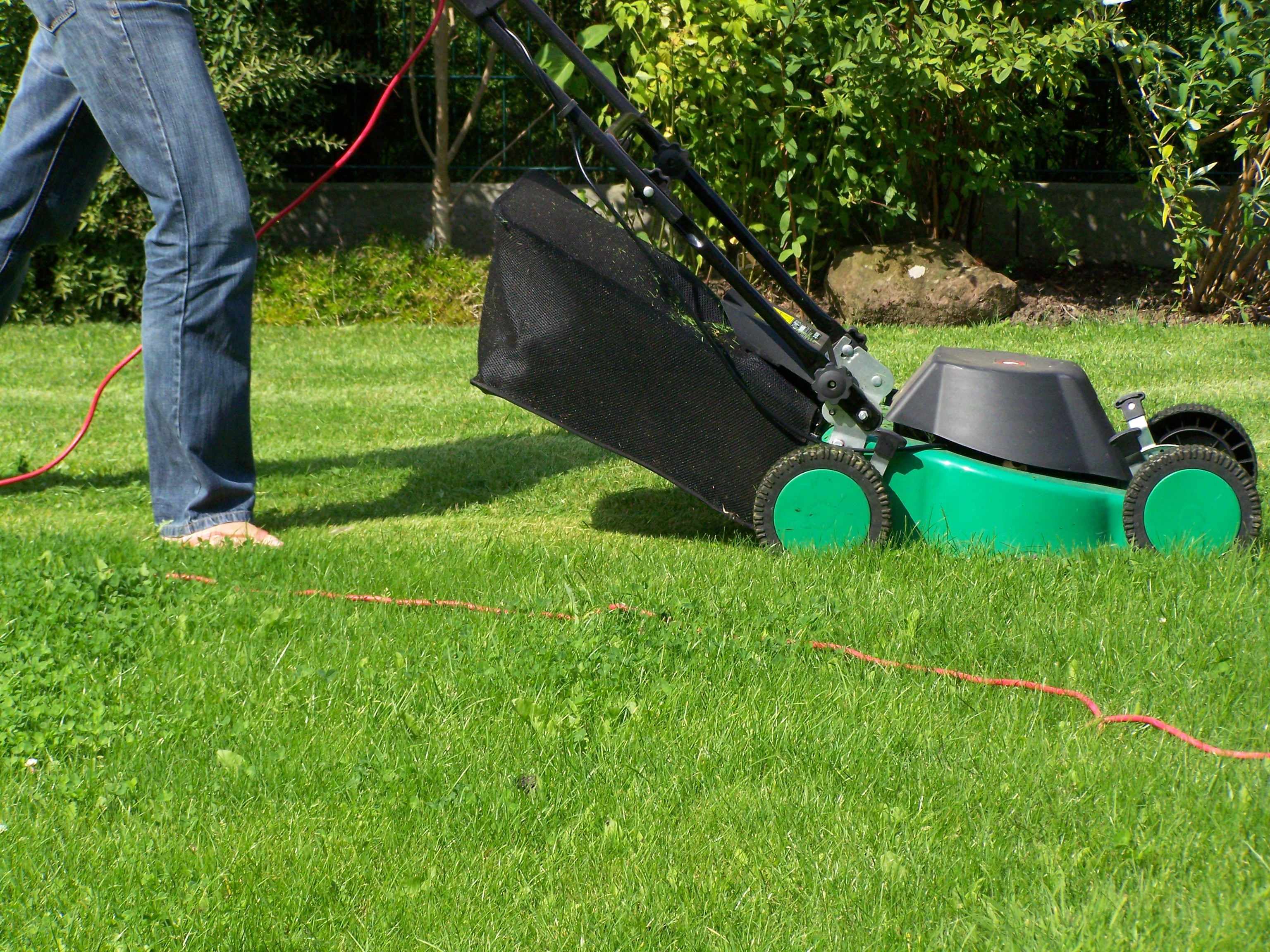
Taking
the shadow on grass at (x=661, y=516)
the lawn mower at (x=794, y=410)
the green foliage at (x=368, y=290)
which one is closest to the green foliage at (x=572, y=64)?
the green foliage at (x=368, y=290)

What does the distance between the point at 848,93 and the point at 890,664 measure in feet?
17.5

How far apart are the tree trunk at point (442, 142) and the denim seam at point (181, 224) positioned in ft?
19.0

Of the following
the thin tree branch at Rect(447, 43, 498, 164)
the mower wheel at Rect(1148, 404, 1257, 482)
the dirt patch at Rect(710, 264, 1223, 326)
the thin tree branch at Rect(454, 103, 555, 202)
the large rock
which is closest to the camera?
the mower wheel at Rect(1148, 404, 1257, 482)

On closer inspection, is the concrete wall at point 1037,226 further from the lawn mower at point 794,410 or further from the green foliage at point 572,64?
the lawn mower at point 794,410

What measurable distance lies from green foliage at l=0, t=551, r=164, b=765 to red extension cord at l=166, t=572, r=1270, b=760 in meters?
0.20

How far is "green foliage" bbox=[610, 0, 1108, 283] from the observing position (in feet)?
23.2

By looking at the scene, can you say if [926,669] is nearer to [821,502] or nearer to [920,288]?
[821,502]

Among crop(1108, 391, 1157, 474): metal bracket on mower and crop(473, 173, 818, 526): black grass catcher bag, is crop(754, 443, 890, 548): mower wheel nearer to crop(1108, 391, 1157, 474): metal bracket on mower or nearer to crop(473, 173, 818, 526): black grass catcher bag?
crop(473, 173, 818, 526): black grass catcher bag

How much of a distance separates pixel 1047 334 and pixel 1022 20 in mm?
1990

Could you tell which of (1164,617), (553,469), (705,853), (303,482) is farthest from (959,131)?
(705,853)

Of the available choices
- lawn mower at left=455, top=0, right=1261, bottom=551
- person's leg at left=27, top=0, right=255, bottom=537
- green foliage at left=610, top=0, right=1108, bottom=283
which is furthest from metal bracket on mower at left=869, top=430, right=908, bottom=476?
green foliage at left=610, top=0, right=1108, bottom=283

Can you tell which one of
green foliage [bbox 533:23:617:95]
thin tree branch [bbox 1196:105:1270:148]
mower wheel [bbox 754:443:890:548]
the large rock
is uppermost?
green foliage [bbox 533:23:617:95]

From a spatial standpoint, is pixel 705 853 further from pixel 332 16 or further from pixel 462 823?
pixel 332 16

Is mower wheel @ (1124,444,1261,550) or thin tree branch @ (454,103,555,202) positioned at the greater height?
thin tree branch @ (454,103,555,202)
